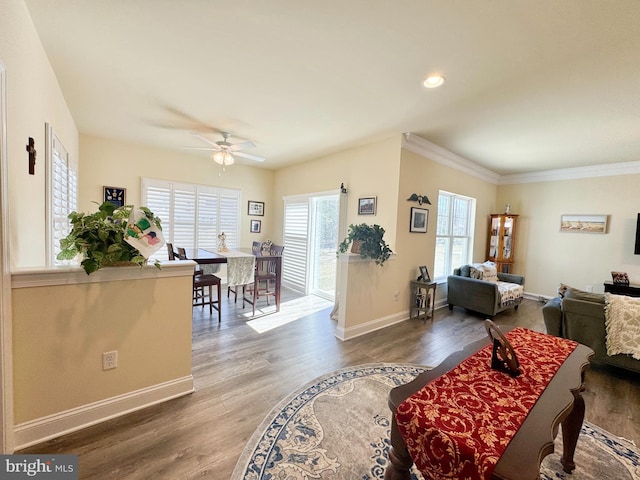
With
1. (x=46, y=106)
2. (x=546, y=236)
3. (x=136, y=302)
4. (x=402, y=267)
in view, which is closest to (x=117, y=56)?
(x=46, y=106)

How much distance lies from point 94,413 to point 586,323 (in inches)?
176

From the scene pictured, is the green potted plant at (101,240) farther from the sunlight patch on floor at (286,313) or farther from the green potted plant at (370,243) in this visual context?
the green potted plant at (370,243)

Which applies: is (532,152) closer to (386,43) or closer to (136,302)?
Result: (386,43)

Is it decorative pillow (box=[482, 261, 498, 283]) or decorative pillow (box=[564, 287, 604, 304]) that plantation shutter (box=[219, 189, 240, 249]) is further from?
decorative pillow (box=[564, 287, 604, 304])

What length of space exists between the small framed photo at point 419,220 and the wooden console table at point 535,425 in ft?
8.26

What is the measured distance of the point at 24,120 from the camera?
1722 millimetres

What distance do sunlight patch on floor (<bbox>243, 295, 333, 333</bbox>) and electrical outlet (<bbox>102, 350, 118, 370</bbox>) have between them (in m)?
1.71

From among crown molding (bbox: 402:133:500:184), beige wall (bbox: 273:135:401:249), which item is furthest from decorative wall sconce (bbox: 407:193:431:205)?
crown molding (bbox: 402:133:500:184)

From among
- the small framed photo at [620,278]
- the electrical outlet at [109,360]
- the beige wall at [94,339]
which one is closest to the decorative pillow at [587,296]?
the small framed photo at [620,278]

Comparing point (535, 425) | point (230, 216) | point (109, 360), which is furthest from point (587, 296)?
point (230, 216)

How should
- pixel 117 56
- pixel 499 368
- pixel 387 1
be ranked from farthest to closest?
pixel 117 56, pixel 387 1, pixel 499 368

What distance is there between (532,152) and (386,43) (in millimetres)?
3837

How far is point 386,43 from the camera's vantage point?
190 centimetres

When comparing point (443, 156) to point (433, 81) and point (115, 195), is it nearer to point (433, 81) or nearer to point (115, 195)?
point (433, 81)
